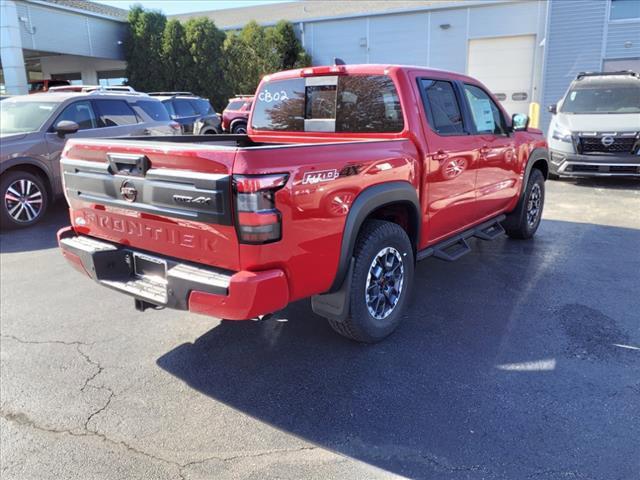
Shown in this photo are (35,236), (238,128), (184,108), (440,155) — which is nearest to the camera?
(440,155)

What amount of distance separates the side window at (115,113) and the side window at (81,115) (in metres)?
0.16

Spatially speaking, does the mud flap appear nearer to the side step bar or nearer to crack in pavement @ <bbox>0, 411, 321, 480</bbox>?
crack in pavement @ <bbox>0, 411, 321, 480</bbox>

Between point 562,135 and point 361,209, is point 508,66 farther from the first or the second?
point 361,209

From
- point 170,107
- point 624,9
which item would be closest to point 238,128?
point 170,107

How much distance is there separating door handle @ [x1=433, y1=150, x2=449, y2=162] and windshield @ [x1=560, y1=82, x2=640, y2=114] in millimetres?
8071

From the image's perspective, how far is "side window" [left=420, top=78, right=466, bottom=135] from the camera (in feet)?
13.1

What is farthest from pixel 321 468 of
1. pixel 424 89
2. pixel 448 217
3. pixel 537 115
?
pixel 537 115

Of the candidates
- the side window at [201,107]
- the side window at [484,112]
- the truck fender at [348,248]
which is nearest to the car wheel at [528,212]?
the side window at [484,112]

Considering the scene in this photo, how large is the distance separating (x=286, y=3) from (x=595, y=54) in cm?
1945

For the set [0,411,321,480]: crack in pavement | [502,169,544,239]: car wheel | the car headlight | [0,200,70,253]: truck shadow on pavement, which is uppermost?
the car headlight

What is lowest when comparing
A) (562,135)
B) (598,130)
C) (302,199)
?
(562,135)

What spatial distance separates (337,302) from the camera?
10.6 feet

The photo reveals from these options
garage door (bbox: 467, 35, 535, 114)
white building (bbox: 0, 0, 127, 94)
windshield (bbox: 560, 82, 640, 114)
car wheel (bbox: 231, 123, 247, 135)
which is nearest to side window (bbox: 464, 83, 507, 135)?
windshield (bbox: 560, 82, 640, 114)

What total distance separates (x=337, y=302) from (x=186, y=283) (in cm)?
96
